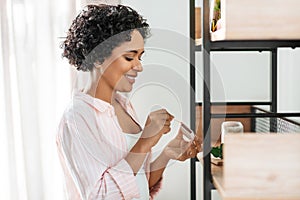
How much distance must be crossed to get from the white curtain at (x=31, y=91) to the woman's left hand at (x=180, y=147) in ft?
2.72

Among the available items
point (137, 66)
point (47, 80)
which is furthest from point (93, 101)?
point (47, 80)

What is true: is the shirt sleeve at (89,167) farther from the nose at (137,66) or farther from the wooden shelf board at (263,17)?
the wooden shelf board at (263,17)

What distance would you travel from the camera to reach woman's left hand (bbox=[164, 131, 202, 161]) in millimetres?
1397

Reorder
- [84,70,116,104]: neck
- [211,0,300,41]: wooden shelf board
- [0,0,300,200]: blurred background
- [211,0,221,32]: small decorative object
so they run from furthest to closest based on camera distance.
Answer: [0,0,300,200]: blurred background
[84,70,116,104]: neck
[211,0,221,32]: small decorative object
[211,0,300,41]: wooden shelf board

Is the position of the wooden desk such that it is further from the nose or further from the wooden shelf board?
the nose

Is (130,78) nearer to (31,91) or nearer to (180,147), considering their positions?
(180,147)

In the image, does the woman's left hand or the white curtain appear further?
the white curtain

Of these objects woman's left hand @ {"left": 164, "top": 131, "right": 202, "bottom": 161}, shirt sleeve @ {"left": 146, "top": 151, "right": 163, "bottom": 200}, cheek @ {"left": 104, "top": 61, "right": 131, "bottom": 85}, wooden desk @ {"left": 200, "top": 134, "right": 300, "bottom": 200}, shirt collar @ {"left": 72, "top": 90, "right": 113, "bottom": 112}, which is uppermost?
cheek @ {"left": 104, "top": 61, "right": 131, "bottom": 85}

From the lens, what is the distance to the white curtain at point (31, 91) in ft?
6.66

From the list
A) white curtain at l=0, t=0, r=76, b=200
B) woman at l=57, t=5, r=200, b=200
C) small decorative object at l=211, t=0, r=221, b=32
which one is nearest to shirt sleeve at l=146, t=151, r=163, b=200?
woman at l=57, t=5, r=200, b=200

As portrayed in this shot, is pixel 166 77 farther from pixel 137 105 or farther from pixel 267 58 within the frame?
pixel 267 58

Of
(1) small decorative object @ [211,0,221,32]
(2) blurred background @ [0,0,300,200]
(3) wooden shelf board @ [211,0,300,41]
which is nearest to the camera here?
(3) wooden shelf board @ [211,0,300,41]

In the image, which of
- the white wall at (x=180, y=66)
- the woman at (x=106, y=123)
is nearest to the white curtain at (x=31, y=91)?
the white wall at (x=180, y=66)

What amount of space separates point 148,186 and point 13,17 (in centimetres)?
103
